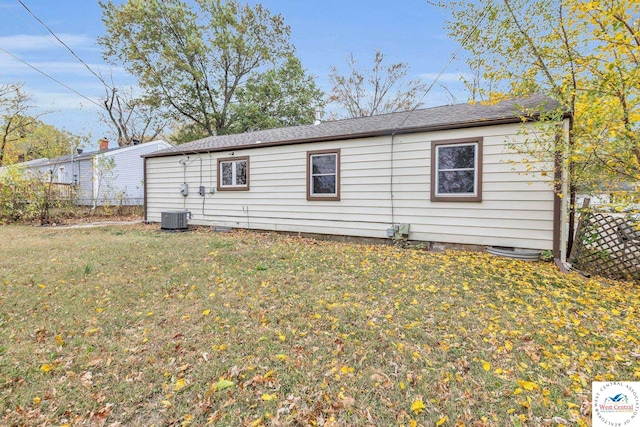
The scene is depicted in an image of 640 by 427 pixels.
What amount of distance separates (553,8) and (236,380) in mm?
6886

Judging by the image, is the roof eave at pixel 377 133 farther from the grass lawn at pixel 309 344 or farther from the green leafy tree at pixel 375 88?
the green leafy tree at pixel 375 88

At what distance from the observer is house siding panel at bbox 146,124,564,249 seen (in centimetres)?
607

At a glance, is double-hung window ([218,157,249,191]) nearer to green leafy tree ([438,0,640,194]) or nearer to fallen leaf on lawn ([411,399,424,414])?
green leafy tree ([438,0,640,194])

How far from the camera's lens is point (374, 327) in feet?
10.3

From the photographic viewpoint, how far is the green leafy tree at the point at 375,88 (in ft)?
67.4

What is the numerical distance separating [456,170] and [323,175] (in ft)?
11.0

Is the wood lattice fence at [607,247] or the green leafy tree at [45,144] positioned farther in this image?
the green leafy tree at [45,144]

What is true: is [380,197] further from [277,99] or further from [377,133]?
[277,99]

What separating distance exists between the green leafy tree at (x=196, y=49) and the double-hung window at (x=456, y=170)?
1754 cm

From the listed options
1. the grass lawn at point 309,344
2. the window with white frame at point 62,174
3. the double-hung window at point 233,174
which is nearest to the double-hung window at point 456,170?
the grass lawn at point 309,344

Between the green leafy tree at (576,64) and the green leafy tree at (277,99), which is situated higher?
the green leafy tree at (277,99)

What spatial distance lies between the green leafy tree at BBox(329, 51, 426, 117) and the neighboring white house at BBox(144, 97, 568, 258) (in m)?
12.9

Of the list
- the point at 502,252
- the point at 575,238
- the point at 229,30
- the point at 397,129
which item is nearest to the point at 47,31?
the point at 397,129

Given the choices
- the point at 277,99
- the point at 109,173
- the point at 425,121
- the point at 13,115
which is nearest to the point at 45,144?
the point at 13,115
